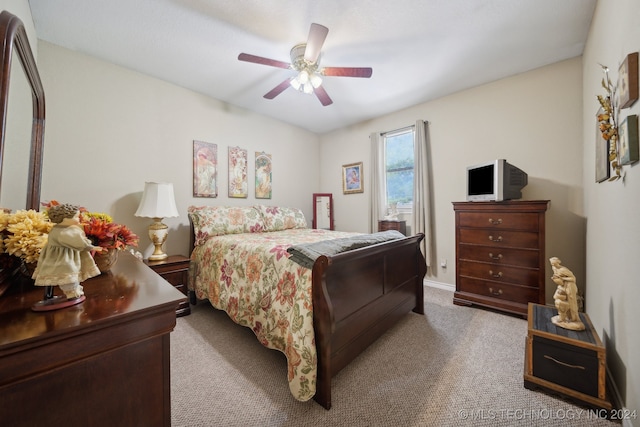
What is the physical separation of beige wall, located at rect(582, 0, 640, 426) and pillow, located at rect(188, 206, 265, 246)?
121 inches

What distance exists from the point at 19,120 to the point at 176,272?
1.69 metres

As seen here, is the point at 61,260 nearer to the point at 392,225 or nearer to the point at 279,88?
the point at 279,88

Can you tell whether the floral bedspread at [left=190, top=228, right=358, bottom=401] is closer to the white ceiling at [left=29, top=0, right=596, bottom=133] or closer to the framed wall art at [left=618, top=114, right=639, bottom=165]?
the framed wall art at [left=618, top=114, right=639, bottom=165]

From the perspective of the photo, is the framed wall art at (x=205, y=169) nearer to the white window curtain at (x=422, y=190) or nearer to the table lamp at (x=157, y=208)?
the table lamp at (x=157, y=208)

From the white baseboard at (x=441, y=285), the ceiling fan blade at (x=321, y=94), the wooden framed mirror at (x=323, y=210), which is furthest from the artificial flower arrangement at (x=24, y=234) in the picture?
the wooden framed mirror at (x=323, y=210)

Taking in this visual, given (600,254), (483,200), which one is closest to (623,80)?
(600,254)

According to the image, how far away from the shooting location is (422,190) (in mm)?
3355

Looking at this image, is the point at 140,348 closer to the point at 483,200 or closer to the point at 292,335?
the point at 292,335

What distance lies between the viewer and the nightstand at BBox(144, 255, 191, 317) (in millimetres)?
2428

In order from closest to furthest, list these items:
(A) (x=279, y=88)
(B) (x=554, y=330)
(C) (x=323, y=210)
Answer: (B) (x=554, y=330)
(A) (x=279, y=88)
(C) (x=323, y=210)

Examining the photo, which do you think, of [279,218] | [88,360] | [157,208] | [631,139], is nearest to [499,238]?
[631,139]

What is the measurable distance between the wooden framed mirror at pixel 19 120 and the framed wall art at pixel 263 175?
2.39 metres

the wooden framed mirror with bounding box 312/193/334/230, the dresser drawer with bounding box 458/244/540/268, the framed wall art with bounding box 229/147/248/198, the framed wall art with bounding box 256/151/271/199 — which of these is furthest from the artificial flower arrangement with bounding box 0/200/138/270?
the wooden framed mirror with bounding box 312/193/334/230

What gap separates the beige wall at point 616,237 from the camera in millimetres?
1113
